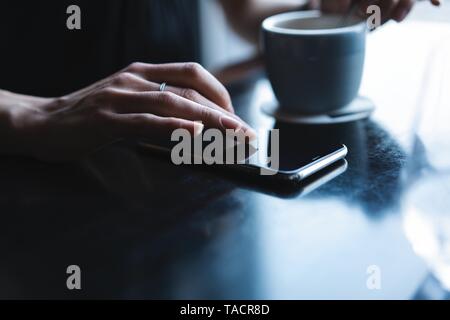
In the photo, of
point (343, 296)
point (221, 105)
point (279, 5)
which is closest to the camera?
point (343, 296)

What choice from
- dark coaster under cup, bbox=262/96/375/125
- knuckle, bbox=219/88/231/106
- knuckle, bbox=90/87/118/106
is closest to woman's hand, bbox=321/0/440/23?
dark coaster under cup, bbox=262/96/375/125

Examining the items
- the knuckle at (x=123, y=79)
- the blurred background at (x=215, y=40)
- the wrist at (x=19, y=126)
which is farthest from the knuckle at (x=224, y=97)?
the blurred background at (x=215, y=40)

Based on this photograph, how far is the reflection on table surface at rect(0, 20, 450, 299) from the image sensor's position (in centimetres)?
41

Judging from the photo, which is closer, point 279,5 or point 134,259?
point 134,259

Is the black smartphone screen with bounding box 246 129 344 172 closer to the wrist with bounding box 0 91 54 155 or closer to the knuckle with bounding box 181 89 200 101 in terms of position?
the knuckle with bounding box 181 89 200 101

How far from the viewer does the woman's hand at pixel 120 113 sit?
1.96 feet

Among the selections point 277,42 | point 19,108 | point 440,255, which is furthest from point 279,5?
point 440,255

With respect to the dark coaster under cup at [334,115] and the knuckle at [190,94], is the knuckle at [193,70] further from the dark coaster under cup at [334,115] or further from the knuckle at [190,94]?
the dark coaster under cup at [334,115]

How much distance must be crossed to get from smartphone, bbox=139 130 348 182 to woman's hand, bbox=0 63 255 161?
0.03m

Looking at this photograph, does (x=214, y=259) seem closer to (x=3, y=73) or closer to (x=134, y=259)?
(x=134, y=259)

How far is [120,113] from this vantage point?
62cm

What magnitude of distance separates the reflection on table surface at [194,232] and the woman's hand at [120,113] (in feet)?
0.10

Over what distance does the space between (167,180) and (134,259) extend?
0.14 meters

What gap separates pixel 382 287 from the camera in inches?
15.7
